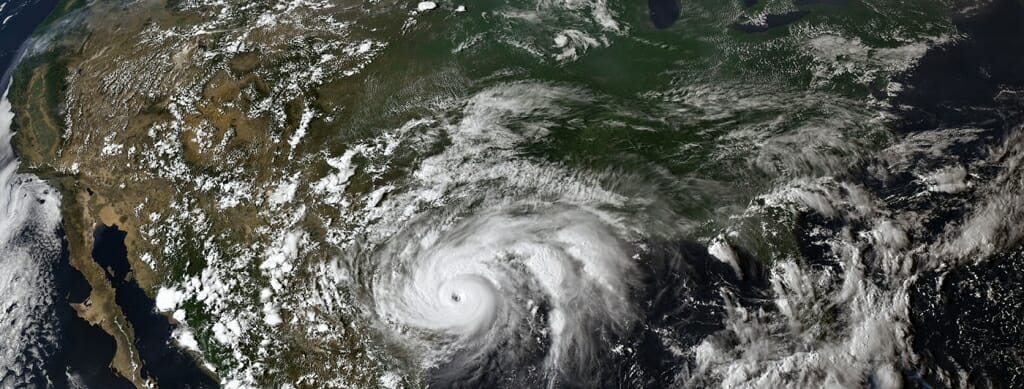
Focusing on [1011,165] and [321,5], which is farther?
[321,5]

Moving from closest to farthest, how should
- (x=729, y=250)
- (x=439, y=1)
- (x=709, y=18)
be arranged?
(x=729, y=250)
(x=709, y=18)
(x=439, y=1)

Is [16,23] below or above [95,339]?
above

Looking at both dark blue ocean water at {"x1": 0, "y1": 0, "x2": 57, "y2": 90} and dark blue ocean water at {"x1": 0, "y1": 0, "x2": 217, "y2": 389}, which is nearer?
dark blue ocean water at {"x1": 0, "y1": 0, "x2": 217, "y2": 389}

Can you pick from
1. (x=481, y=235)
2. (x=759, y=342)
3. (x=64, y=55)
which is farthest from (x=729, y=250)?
(x=64, y=55)

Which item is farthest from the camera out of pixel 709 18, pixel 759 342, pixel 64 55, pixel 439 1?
pixel 64 55

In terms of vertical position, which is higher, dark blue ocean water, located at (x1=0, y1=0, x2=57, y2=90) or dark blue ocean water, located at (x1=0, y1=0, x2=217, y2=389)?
dark blue ocean water, located at (x1=0, y1=0, x2=57, y2=90)

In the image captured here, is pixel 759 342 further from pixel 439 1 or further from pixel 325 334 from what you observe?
pixel 439 1

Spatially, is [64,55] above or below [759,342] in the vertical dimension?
above

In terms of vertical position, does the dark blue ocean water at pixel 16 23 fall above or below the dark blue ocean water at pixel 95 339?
above

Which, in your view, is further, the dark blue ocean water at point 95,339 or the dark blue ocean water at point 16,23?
the dark blue ocean water at point 16,23

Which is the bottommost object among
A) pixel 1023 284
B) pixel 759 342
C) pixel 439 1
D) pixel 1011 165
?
pixel 759 342

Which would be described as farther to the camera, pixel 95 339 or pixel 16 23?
pixel 16 23
